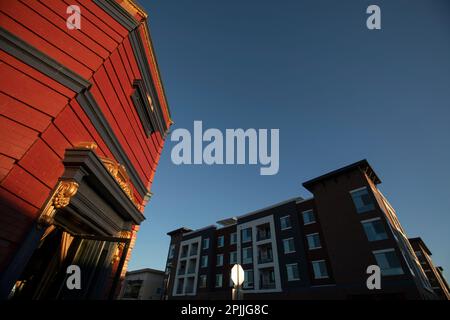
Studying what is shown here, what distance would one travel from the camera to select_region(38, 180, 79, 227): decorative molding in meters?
4.13

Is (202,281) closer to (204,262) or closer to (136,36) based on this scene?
(204,262)

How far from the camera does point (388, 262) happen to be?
19859 millimetres

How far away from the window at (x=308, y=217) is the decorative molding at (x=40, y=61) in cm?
2814

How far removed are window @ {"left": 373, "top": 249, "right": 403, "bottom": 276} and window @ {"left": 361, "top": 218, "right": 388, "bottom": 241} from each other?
1286 mm

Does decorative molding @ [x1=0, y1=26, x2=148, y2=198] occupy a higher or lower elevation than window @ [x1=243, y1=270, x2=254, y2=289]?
lower

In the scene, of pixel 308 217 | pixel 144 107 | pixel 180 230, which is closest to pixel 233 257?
pixel 308 217

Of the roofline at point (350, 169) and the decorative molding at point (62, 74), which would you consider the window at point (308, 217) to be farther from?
the decorative molding at point (62, 74)

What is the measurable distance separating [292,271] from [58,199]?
27.3 m

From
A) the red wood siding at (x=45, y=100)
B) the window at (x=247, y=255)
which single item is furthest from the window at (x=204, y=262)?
the red wood siding at (x=45, y=100)

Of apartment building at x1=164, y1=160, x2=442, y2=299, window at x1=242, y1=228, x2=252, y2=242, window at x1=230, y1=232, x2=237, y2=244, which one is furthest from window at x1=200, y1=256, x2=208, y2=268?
window at x1=242, y1=228, x2=252, y2=242

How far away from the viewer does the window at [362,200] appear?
23.1 metres

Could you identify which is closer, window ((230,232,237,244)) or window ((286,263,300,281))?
window ((286,263,300,281))

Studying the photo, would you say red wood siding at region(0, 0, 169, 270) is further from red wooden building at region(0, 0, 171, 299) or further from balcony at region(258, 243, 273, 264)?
balcony at region(258, 243, 273, 264)
